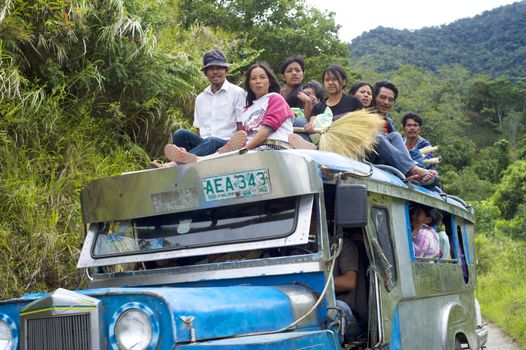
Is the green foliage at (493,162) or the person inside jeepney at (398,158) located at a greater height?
the green foliage at (493,162)

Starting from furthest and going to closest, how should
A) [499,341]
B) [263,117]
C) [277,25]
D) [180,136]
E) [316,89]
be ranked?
[277,25]
[499,341]
[316,89]
[180,136]
[263,117]

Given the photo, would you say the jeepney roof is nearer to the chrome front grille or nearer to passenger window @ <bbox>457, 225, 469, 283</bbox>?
the chrome front grille

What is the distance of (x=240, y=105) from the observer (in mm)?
6473

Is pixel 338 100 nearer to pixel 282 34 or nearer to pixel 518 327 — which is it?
pixel 518 327

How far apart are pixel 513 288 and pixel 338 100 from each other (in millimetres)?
11420

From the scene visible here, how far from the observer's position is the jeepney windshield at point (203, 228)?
456 centimetres

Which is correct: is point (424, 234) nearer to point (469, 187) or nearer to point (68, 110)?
point (68, 110)

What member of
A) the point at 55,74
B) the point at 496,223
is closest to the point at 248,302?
the point at 55,74

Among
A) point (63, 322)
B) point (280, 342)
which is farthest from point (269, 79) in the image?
point (63, 322)

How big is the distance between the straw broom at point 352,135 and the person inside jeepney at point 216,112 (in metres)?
0.83

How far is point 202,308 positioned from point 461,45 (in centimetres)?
9031

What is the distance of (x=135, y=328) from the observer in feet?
11.9

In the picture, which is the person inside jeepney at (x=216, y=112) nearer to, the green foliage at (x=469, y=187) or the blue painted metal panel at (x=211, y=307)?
the blue painted metal panel at (x=211, y=307)

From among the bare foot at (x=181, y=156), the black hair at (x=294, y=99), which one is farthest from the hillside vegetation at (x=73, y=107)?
the bare foot at (x=181, y=156)
